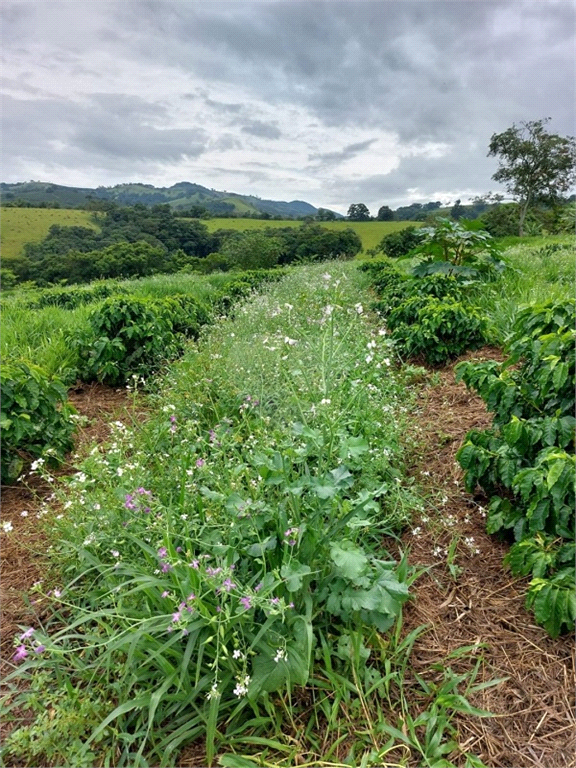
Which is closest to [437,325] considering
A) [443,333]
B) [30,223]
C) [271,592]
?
[443,333]

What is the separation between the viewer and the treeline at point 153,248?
2066cm

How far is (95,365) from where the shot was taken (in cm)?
430

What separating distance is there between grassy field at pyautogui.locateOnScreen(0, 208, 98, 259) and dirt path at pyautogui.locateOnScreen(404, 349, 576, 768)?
26142 mm

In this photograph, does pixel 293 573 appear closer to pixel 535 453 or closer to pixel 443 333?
pixel 535 453

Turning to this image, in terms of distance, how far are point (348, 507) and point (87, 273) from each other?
2221 cm

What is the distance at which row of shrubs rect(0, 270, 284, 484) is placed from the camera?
8.55 feet

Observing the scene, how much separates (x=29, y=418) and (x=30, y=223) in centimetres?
3581

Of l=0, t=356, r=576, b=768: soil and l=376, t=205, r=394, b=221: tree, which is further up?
l=376, t=205, r=394, b=221: tree

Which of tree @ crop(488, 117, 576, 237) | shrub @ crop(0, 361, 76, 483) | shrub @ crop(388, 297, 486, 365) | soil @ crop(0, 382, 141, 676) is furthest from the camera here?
tree @ crop(488, 117, 576, 237)

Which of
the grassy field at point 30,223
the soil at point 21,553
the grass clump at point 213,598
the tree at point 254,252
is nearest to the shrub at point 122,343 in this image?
the soil at point 21,553

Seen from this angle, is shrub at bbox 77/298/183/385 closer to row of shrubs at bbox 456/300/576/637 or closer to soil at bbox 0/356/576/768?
soil at bbox 0/356/576/768

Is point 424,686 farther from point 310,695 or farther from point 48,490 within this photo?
point 48,490

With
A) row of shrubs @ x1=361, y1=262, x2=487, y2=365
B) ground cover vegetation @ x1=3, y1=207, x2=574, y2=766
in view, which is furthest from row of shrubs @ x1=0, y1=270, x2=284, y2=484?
row of shrubs @ x1=361, y1=262, x2=487, y2=365

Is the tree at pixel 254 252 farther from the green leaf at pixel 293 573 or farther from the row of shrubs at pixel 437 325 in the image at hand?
the green leaf at pixel 293 573
